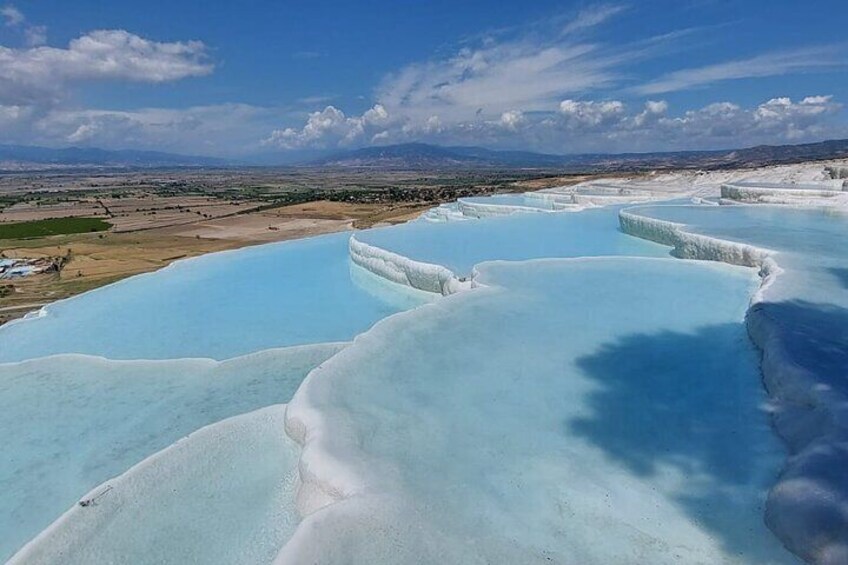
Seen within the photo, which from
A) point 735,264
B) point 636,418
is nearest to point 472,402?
point 636,418

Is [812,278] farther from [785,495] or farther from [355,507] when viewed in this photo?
[355,507]

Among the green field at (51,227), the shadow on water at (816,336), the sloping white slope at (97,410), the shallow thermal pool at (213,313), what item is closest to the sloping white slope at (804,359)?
the shadow on water at (816,336)

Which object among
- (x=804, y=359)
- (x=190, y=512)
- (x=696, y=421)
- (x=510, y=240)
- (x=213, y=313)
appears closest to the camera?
(x=190, y=512)

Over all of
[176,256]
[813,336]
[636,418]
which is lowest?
[176,256]

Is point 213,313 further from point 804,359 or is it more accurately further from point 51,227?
point 51,227

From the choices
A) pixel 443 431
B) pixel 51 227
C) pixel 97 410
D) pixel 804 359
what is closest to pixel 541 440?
pixel 443 431
